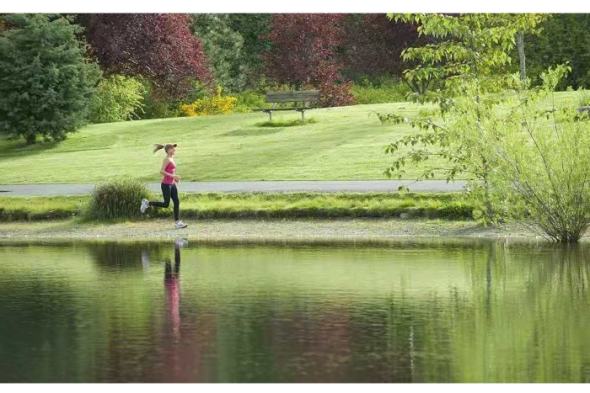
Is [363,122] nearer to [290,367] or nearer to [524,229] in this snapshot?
[524,229]

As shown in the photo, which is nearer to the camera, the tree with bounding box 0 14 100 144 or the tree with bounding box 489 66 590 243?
the tree with bounding box 489 66 590 243

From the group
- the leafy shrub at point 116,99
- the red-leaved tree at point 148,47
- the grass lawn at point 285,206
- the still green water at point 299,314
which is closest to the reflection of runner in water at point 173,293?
the still green water at point 299,314

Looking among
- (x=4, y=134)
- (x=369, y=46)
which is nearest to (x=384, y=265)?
(x=4, y=134)

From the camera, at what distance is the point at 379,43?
5066 cm

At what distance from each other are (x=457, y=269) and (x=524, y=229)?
5609 millimetres

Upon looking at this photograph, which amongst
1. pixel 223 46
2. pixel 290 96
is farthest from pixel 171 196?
pixel 223 46

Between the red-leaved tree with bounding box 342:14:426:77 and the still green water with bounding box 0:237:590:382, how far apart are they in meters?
30.8

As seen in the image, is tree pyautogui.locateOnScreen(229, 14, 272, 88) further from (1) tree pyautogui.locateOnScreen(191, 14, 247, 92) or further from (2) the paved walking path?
(2) the paved walking path

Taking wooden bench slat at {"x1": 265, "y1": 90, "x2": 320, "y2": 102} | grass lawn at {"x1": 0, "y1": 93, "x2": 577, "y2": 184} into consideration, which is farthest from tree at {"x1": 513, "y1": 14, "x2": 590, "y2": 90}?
wooden bench slat at {"x1": 265, "y1": 90, "x2": 320, "y2": 102}

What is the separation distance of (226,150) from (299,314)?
80.1 ft

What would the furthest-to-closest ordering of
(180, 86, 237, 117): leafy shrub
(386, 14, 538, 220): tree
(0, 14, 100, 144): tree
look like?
(180, 86, 237, 117): leafy shrub
(0, 14, 100, 144): tree
(386, 14, 538, 220): tree

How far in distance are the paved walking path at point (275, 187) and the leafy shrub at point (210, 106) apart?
73.4 feet

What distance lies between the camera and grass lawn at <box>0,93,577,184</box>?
31781 millimetres

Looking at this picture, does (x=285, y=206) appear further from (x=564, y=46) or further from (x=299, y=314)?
(x=564, y=46)
